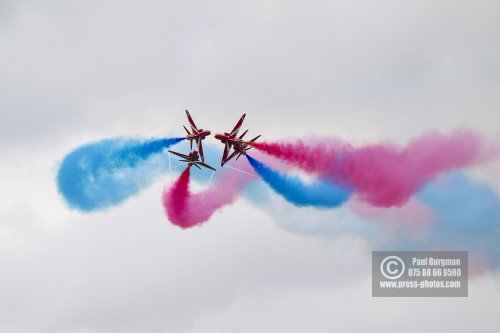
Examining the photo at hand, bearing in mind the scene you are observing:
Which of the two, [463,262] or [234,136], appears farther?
[463,262]

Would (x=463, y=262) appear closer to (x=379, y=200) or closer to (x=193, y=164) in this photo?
(x=379, y=200)

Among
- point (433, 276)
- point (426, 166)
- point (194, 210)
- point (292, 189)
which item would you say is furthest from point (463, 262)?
point (194, 210)

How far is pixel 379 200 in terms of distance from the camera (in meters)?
77.3

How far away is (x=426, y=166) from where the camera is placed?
77.1 m

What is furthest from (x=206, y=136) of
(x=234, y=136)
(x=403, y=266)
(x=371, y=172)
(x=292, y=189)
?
(x=403, y=266)

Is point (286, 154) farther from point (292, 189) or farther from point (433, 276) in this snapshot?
point (433, 276)

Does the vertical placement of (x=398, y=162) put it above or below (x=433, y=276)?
above

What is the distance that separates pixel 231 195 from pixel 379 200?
11041mm

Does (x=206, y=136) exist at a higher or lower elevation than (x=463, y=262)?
higher

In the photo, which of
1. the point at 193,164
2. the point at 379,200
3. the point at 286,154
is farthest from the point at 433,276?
the point at 193,164

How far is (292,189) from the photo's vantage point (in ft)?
253

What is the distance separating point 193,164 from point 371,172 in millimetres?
13618

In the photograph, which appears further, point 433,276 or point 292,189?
point 433,276

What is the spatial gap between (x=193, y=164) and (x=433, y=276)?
23.6 m
